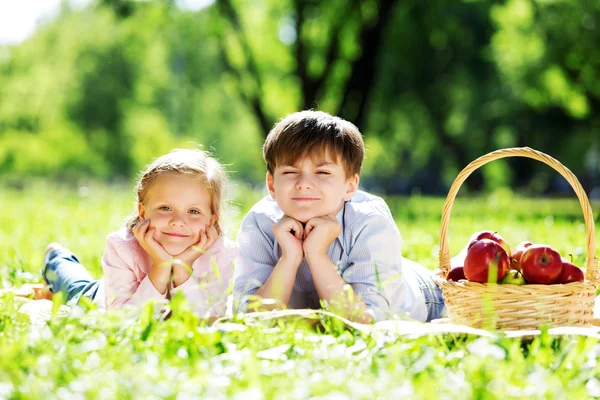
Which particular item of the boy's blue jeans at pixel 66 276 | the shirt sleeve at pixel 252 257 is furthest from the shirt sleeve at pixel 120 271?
the boy's blue jeans at pixel 66 276

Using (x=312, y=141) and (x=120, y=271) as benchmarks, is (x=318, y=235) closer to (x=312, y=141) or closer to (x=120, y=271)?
(x=312, y=141)

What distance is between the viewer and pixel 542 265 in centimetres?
347

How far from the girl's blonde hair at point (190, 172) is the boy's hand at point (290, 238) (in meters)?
0.48

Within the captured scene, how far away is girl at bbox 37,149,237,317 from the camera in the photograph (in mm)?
3820

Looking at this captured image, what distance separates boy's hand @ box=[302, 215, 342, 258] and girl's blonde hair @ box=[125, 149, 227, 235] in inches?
24.1

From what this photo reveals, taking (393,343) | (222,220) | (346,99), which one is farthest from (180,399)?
(346,99)

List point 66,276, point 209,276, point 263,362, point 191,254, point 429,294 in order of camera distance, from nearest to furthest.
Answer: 1. point 263,362
2. point 209,276
3. point 191,254
4. point 429,294
5. point 66,276

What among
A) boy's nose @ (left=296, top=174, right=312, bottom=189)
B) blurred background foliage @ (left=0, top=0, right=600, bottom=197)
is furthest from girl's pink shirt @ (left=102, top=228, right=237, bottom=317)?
blurred background foliage @ (left=0, top=0, right=600, bottom=197)

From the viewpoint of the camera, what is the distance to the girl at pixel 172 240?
3.82 meters

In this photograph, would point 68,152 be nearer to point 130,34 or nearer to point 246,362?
point 130,34

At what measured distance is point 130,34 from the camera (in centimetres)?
2630

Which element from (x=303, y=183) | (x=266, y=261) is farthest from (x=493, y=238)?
(x=266, y=261)

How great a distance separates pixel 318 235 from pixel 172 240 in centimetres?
78

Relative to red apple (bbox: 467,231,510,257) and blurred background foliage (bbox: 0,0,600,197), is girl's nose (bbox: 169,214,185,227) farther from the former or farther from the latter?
blurred background foliage (bbox: 0,0,600,197)
